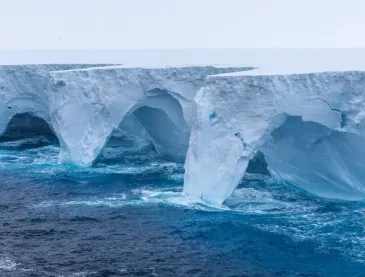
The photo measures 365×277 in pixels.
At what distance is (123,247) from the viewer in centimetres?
1189

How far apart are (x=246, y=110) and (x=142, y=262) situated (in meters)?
5.62

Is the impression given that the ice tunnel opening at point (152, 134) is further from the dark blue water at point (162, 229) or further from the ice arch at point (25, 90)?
the ice arch at point (25, 90)

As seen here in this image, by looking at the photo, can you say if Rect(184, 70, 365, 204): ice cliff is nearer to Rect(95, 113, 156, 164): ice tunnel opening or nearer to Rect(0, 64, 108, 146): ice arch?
Rect(95, 113, 156, 164): ice tunnel opening

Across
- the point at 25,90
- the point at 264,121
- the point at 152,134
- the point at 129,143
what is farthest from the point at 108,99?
the point at 264,121

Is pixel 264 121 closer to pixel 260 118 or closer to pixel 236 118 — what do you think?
pixel 260 118

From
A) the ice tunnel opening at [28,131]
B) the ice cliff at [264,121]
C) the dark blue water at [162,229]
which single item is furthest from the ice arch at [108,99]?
the ice tunnel opening at [28,131]

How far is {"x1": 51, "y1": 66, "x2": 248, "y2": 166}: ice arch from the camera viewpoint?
18391 mm

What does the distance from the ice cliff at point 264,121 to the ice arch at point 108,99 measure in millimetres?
3305

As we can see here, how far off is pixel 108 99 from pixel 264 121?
19.8ft

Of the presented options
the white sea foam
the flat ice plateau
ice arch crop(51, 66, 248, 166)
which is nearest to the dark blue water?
the white sea foam

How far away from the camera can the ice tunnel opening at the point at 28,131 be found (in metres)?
23.7

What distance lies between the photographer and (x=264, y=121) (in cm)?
1484

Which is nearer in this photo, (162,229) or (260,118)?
(162,229)

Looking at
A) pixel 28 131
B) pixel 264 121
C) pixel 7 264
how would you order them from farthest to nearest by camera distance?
pixel 28 131, pixel 264 121, pixel 7 264
